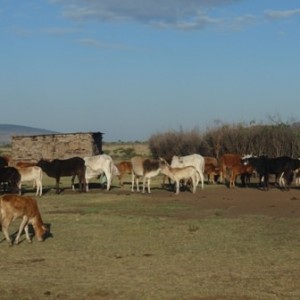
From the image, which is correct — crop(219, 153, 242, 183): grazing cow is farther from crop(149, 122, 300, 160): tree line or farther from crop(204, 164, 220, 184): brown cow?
crop(149, 122, 300, 160): tree line

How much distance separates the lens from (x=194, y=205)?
26.5m

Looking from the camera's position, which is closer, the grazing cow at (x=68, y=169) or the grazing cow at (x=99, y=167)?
the grazing cow at (x=68, y=169)

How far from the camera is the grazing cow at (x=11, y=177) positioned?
2944cm

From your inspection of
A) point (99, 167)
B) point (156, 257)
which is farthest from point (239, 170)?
point (156, 257)

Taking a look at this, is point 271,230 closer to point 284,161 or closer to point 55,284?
point 55,284

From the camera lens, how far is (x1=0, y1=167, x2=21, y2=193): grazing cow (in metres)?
29.4

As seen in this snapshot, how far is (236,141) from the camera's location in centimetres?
5141

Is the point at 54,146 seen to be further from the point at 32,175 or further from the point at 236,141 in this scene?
the point at 32,175

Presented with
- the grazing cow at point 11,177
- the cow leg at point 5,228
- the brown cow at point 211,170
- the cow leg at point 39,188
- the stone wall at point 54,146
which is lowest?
the cow leg at point 5,228

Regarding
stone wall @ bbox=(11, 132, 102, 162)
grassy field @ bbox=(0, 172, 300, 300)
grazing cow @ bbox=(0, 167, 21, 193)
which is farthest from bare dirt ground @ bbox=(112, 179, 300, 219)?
stone wall @ bbox=(11, 132, 102, 162)

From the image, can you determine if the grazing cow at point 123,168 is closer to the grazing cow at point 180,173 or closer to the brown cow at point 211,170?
the brown cow at point 211,170

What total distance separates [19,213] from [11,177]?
13.2m

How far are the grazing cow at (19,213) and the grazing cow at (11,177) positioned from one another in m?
13.0

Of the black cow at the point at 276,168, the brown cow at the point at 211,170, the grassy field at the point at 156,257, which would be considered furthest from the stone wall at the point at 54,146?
the grassy field at the point at 156,257
